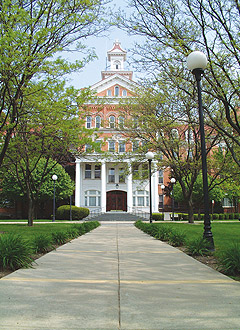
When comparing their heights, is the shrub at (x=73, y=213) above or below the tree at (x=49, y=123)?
below

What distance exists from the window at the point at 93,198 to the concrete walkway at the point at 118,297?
3946 centimetres

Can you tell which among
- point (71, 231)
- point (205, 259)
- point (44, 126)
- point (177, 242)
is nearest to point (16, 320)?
point (205, 259)

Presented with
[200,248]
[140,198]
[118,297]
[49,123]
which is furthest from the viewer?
[140,198]

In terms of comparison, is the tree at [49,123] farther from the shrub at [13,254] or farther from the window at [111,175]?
the window at [111,175]

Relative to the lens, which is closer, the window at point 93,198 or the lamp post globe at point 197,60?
the lamp post globe at point 197,60

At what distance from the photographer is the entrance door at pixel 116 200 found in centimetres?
4772

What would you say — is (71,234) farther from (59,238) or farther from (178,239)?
(178,239)

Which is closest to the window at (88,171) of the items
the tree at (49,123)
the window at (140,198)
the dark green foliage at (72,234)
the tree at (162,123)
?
the window at (140,198)

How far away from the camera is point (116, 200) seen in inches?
1881

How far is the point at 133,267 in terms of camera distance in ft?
19.9

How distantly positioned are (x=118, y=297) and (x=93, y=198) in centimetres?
4249

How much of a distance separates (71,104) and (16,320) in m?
11.4

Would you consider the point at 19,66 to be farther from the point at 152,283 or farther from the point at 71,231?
the point at 152,283

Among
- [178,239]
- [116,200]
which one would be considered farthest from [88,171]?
[178,239]
